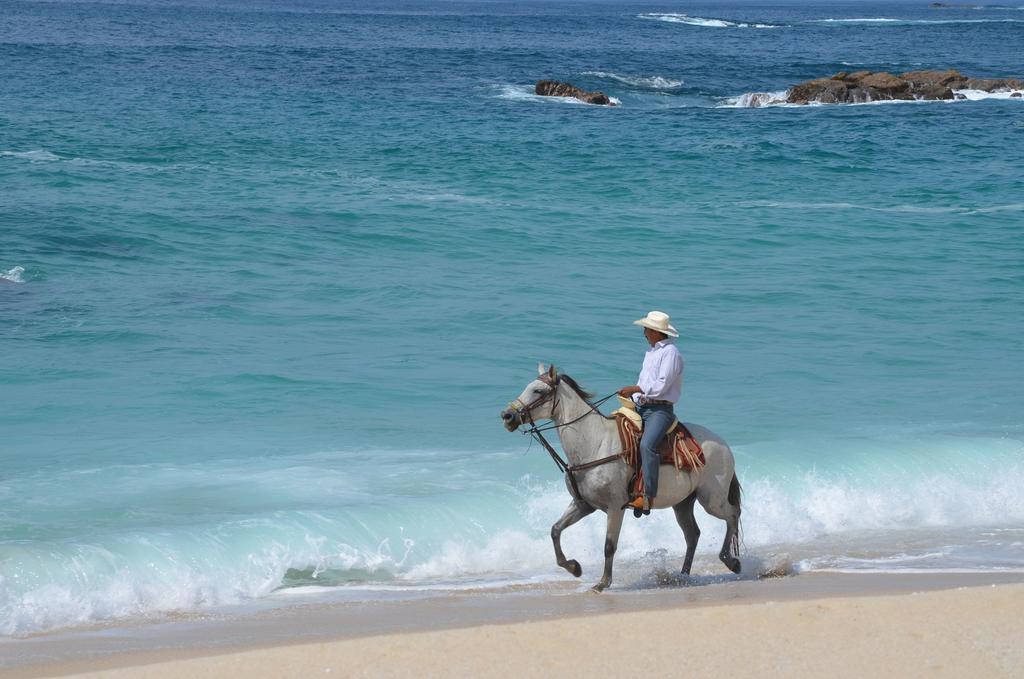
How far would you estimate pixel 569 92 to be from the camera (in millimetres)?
47781

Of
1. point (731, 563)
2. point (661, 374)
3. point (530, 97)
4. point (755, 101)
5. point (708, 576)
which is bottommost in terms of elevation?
point (708, 576)

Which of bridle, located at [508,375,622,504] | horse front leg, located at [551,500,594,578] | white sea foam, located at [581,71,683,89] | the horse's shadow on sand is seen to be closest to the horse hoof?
the horse's shadow on sand

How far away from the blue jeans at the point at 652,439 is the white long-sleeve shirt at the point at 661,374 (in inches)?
4.4

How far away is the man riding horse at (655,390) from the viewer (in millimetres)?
9195

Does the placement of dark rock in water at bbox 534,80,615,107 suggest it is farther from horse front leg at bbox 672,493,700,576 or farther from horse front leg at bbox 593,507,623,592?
horse front leg at bbox 593,507,623,592

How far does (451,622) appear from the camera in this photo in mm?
8469

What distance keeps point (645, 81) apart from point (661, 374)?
48187mm

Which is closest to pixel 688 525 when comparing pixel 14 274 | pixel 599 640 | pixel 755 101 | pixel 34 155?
pixel 599 640

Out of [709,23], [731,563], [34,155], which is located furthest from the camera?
[709,23]

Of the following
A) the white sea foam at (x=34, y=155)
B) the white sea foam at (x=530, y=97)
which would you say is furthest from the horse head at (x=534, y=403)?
the white sea foam at (x=530, y=97)

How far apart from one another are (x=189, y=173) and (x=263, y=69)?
89.7ft

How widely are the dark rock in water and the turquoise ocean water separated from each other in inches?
256

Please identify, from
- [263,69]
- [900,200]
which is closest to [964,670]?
[900,200]

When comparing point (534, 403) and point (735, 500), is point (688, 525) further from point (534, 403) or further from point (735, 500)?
point (534, 403)
